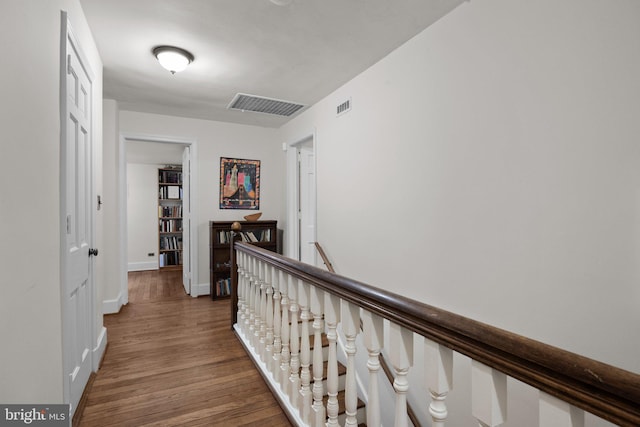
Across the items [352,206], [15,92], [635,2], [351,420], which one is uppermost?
[635,2]

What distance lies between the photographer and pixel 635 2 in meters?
1.30

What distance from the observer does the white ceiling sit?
6.73 feet

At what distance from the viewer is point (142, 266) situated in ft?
22.1

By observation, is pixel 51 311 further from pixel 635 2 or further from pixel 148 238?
pixel 148 238

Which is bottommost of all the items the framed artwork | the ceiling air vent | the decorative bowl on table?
the decorative bowl on table

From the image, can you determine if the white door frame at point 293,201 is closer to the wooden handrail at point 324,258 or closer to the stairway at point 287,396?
the wooden handrail at point 324,258

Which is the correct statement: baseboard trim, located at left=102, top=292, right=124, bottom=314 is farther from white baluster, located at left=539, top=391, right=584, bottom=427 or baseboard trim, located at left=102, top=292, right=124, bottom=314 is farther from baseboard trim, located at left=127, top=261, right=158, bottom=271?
white baluster, located at left=539, top=391, right=584, bottom=427

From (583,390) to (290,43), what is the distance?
262 cm

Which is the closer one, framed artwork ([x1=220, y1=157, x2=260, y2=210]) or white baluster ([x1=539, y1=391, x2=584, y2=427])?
white baluster ([x1=539, y1=391, x2=584, y2=427])

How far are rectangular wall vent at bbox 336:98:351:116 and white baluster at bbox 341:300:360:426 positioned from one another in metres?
2.52

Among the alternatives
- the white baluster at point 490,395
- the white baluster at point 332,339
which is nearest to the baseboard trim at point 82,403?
the white baluster at point 332,339

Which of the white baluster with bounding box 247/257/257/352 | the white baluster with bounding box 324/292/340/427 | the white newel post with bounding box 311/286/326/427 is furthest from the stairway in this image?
the white baluster with bounding box 324/292/340/427

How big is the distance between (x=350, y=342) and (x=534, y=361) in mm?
676

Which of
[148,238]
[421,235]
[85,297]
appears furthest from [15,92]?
[148,238]
